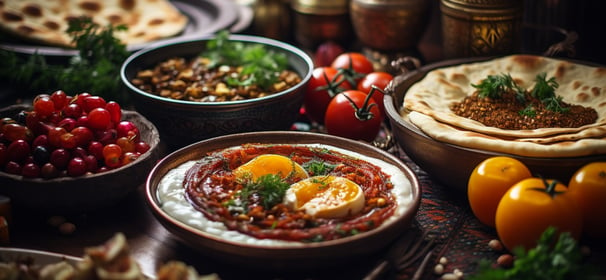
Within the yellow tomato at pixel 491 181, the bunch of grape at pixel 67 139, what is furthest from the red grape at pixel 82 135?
the yellow tomato at pixel 491 181

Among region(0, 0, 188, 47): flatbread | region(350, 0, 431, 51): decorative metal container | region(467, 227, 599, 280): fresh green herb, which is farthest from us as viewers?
region(0, 0, 188, 47): flatbread

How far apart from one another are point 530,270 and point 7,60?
275 cm

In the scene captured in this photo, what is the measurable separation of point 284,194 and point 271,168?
0.18 meters

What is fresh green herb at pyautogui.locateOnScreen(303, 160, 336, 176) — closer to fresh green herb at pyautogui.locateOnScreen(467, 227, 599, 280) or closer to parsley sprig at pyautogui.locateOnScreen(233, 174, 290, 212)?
parsley sprig at pyautogui.locateOnScreen(233, 174, 290, 212)

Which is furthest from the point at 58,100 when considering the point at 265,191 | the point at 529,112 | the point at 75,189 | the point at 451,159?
the point at 529,112

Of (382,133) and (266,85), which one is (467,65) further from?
(266,85)

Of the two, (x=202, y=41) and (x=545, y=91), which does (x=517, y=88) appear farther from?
(x=202, y=41)

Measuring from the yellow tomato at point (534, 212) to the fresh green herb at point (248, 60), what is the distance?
133 centimetres

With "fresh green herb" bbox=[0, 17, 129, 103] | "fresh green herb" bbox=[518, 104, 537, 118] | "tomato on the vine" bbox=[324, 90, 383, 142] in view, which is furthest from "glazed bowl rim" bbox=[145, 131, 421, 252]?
"fresh green herb" bbox=[0, 17, 129, 103]

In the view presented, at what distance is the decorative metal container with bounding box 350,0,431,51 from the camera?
11.1 ft

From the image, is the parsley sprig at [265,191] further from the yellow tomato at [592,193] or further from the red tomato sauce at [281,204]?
the yellow tomato at [592,193]

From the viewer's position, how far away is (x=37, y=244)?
2084 millimetres

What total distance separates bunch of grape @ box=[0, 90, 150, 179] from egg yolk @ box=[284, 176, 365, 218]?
63 cm

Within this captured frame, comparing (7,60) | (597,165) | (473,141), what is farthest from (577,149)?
(7,60)
